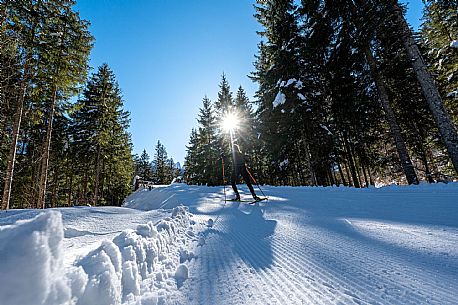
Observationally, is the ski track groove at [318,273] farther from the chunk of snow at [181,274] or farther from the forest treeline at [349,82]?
the forest treeline at [349,82]

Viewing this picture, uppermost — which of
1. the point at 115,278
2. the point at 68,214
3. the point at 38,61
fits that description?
the point at 38,61

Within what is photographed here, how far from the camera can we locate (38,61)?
10.1 m

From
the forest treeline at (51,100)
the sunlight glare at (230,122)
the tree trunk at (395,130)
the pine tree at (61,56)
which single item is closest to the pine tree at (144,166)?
the forest treeline at (51,100)

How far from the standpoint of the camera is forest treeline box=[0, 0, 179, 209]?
Result: 9.22 metres

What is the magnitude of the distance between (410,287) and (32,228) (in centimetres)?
250

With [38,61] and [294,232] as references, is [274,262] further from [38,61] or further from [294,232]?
[38,61]

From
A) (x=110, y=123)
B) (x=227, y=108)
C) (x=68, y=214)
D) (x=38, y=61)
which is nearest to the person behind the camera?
(x=68, y=214)

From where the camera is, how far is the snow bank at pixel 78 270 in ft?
3.17

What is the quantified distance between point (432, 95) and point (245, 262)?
893 cm

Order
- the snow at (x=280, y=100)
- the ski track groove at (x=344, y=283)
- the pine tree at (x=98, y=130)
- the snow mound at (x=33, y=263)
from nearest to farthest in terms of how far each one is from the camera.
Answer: the snow mound at (x=33, y=263), the ski track groove at (x=344, y=283), the snow at (x=280, y=100), the pine tree at (x=98, y=130)

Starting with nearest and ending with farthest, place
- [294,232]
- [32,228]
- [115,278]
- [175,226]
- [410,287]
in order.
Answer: [32,228]
[410,287]
[115,278]
[294,232]
[175,226]

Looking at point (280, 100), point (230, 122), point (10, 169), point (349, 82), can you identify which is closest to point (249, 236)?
point (10, 169)

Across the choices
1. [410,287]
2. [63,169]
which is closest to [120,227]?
[410,287]

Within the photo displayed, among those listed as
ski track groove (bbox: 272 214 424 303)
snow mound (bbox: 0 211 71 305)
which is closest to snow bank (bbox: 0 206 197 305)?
snow mound (bbox: 0 211 71 305)
